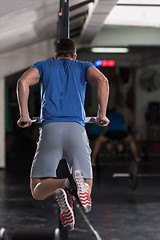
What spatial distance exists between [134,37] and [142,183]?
358cm

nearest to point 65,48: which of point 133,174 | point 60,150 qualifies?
point 60,150

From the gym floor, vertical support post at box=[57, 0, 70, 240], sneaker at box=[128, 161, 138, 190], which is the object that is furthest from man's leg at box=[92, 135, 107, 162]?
vertical support post at box=[57, 0, 70, 240]

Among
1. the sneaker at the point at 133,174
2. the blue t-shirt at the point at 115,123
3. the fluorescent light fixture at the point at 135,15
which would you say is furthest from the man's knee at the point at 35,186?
the blue t-shirt at the point at 115,123

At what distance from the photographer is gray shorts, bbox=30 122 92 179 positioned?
2.74 meters

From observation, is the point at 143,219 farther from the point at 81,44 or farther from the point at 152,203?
the point at 81,44

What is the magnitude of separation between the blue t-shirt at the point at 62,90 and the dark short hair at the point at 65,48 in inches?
3.4

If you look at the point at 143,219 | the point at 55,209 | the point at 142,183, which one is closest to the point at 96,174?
the point at 142,183

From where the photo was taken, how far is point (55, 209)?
4.99 metres

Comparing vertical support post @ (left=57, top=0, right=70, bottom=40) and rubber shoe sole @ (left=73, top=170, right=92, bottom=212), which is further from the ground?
vertical support post @ (left=57, top=0, right=70, bottom=40)

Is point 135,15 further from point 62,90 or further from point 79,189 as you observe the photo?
point 79,189

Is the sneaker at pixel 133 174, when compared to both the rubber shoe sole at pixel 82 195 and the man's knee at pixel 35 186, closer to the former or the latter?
the man's knee at pixel 35 186

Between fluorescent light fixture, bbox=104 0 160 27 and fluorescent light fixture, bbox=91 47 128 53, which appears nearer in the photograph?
fluorescent light fixture, bbox=104 0 160 27

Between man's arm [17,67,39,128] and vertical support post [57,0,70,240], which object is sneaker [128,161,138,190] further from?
man's arm [17,67,39,128]

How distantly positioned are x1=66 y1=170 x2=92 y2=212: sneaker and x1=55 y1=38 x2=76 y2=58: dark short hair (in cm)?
74
